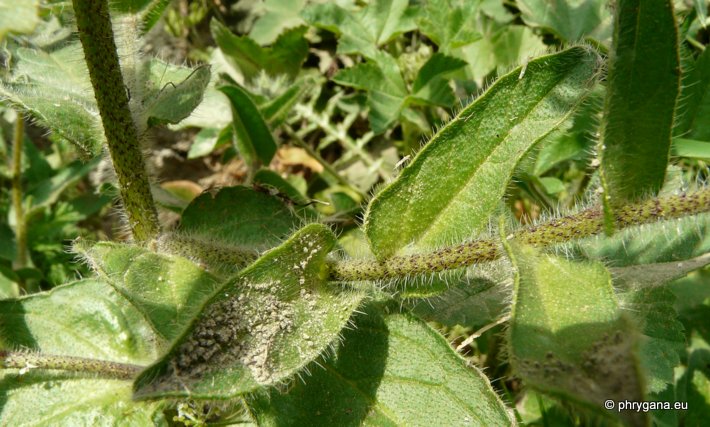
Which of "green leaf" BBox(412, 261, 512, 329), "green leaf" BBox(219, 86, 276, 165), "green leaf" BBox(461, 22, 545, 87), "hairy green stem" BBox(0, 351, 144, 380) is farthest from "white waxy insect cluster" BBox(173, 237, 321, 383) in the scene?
"green leaf" BBox(461, 22, 545, 87)

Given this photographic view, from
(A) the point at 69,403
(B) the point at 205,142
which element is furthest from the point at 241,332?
(B) the point at 205,142

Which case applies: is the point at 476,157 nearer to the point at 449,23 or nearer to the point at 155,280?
the point at 155,280

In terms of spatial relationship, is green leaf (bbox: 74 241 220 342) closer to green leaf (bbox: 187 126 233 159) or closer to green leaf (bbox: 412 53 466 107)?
green leaf (bbox: 187 126 233 159)

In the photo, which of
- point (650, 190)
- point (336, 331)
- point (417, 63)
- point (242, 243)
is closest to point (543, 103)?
point (650, 190)

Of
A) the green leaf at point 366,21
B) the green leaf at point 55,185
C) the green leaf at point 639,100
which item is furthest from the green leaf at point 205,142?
the green leaf at point 639,100

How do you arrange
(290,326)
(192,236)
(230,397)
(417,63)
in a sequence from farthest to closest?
1. (417,63)
2. (192,236)
3. (290,326)
4. (230,397)

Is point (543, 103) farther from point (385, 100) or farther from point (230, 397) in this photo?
point (385, 100)
